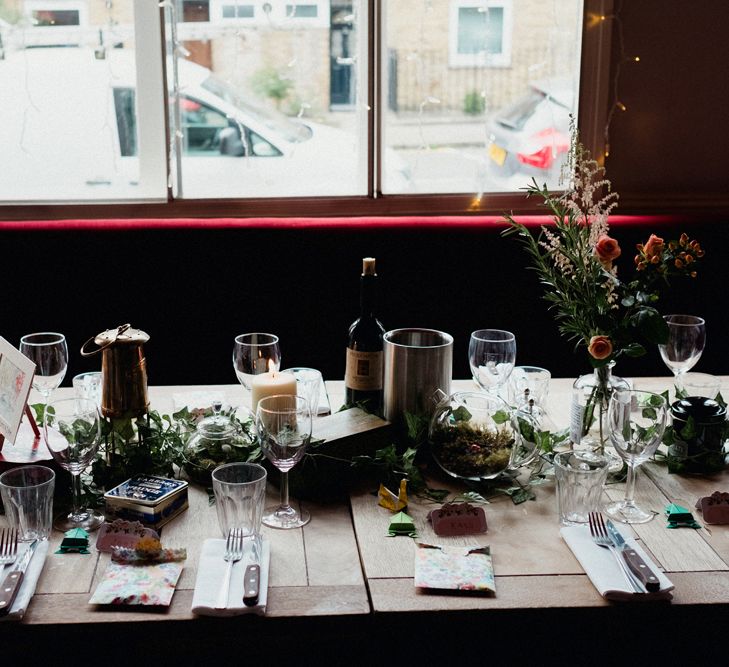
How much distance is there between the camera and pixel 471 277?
2.93 meters

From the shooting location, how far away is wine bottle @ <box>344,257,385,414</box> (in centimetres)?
174

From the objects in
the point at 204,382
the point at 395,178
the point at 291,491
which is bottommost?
the point at 204,382

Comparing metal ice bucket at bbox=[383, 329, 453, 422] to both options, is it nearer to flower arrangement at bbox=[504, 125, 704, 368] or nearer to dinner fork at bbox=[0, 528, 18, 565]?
flower arrangement at bbox=[504, 125, 704, 368]

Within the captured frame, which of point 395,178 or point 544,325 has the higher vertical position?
point 395,178

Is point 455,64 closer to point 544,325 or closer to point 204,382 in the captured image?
point 544,325

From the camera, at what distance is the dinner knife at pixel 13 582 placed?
1.16 metres

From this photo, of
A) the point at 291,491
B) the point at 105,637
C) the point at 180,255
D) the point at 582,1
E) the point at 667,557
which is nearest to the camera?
the point at 105,637

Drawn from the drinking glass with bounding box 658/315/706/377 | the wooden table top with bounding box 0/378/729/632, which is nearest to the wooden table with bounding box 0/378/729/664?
the wooden table top with bounding box 0/378/729/632

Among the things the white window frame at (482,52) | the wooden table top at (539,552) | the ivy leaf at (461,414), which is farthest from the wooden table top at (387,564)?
the white window frame at (482,52)

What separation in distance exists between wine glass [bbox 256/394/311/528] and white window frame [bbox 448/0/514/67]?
2.00 m

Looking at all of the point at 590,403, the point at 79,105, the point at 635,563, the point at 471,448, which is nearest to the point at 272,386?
the point at 471,448

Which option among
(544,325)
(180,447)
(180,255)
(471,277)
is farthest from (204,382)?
(180,447)

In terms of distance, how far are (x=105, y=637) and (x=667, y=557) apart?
0.77m

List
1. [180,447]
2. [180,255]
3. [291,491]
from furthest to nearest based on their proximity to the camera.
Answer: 1. [180,255]
2. [180,447]
3. [291,491]
